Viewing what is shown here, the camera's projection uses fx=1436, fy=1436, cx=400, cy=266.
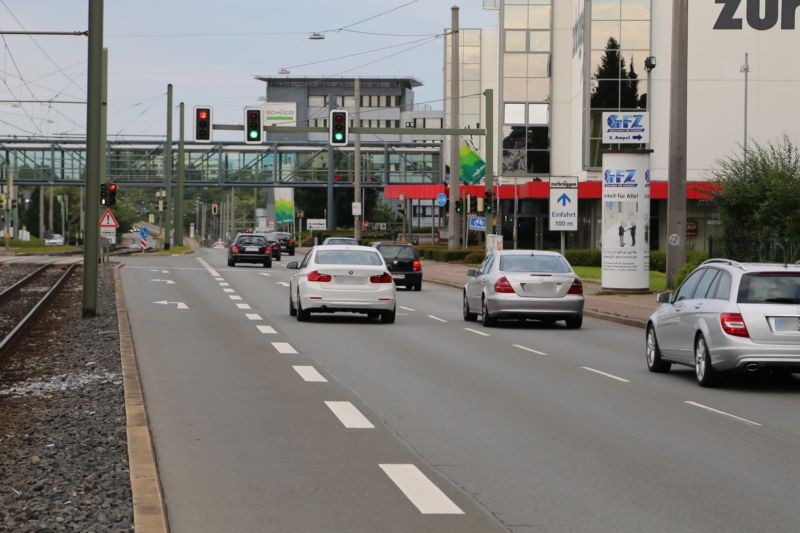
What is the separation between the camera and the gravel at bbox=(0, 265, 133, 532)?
8.00 metres

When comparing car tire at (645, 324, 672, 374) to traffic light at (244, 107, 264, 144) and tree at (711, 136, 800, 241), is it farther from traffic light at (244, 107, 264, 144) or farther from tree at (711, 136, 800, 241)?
traffic light at (244, 107, 264, 144)

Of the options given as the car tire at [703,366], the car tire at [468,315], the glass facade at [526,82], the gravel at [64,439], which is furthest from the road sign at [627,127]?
the glass facade at [526,82]

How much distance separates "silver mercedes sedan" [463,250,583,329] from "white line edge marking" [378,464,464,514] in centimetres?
1598

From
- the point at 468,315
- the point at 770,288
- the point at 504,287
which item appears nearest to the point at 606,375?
the point at 770,288

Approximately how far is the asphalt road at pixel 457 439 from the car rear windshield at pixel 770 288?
1005 mm

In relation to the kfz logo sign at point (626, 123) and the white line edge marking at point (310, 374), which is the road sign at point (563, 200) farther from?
the white line edge marking at point (310, 374)

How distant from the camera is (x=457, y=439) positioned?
Result: 11.2 m

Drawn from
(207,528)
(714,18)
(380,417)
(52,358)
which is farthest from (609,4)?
(207,528)

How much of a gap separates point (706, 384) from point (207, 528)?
369 inches

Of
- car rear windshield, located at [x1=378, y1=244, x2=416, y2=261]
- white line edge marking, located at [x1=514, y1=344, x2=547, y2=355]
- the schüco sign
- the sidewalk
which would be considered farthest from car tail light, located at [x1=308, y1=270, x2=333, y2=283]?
the schüco sign

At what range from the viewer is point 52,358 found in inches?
770

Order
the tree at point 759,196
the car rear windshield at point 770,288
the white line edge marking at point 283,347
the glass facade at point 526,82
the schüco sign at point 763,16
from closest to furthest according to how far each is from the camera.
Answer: the car rear windshield at point 770,288 → the white line edge marking at point 283,347 → the tree at point 759,196 → the schüco sign at point 763,16 → the glass facade at point 526,82

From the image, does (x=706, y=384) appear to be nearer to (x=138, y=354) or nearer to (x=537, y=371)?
(x=537, y=371)

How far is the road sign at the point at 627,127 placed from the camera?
116 ft
